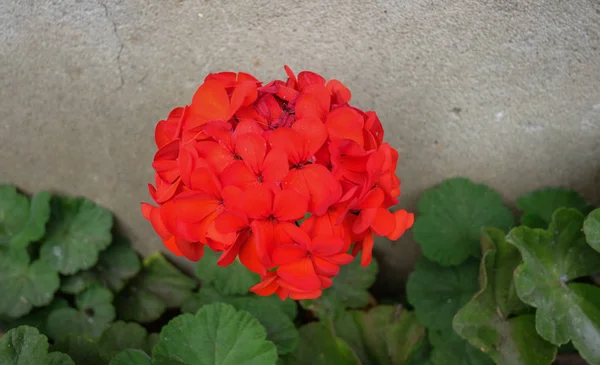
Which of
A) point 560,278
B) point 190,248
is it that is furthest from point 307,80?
point 560,278

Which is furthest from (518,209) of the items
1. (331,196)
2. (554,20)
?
(331,196)

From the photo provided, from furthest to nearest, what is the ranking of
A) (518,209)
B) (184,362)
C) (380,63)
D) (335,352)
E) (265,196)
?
1. (518,209)
2. (335,352)
3. (380,63)
4. (184,362)
5. (265,196)

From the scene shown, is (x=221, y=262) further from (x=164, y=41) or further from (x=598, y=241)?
(x=598, y=241)

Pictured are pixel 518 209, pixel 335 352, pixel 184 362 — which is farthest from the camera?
pixel 518 209

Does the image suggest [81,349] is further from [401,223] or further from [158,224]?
[401,223]

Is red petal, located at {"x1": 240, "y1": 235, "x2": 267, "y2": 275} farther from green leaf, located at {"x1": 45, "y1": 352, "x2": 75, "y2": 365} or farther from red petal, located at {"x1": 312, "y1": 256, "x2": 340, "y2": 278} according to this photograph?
green leaf, located at {"x1": 45, "y1": 352, "x2": 75, "y2": 365}

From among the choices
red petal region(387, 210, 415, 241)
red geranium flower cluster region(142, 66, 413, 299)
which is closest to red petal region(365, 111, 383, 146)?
red geranium flower cluster region(142, 66, 413, 299)
